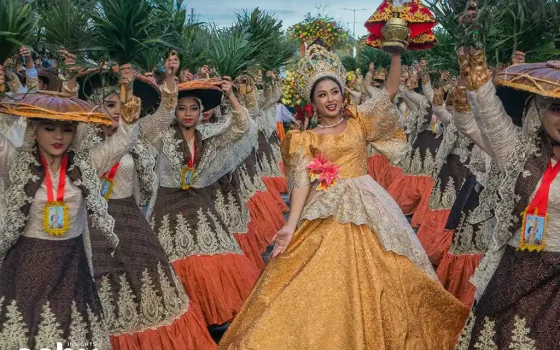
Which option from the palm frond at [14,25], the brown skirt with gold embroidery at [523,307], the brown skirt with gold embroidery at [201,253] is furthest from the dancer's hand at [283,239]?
the palm frond at [14,25]

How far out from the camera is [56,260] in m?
4.52

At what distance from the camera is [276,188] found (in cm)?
1335

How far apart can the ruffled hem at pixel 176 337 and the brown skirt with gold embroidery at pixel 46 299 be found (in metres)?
0.98

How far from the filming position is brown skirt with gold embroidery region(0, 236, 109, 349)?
434cm

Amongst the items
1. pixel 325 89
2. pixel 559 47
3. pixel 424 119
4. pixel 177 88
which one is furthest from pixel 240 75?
pixel 424 119

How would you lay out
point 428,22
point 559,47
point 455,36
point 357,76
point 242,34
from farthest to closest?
point 357,76 < point 242,34 < point 428,22 < point 559,47 < point 455,36

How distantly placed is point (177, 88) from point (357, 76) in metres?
9.03

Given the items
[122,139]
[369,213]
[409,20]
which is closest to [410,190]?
[369,213]

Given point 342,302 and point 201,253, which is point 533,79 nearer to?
point 342,302

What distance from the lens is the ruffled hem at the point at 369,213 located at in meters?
5.07

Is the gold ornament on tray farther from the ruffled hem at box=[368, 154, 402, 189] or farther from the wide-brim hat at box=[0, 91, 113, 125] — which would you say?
the ruffled hem at box=[368, 154, 402, 189]

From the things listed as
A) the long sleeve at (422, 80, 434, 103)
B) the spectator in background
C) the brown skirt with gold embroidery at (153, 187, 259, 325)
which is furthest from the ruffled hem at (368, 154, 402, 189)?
the brown skirt with gold embroidery at (153, 187, 259, 325)

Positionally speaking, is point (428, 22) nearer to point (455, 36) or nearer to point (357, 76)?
point (455, 36)

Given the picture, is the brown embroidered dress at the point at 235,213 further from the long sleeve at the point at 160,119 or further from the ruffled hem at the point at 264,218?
the long sleeve at the point at 160,119
